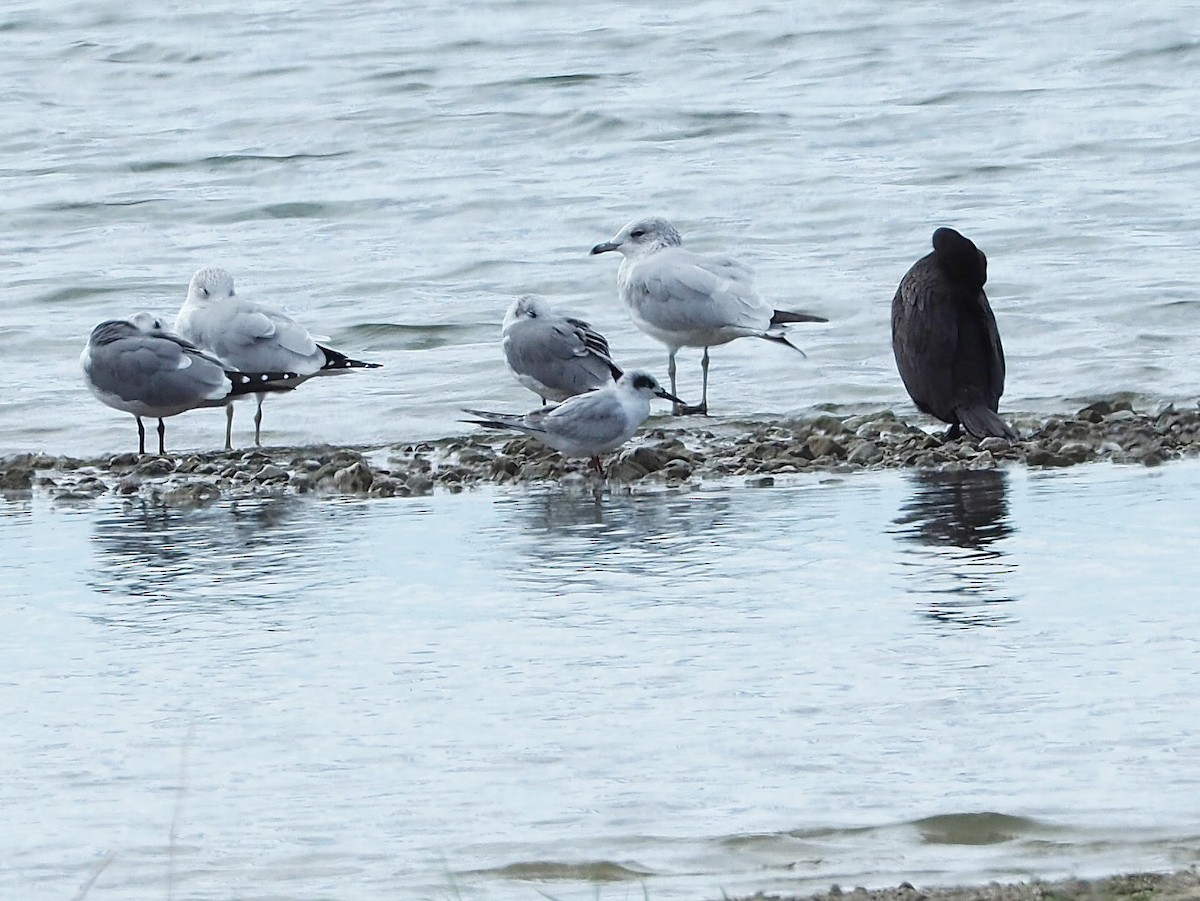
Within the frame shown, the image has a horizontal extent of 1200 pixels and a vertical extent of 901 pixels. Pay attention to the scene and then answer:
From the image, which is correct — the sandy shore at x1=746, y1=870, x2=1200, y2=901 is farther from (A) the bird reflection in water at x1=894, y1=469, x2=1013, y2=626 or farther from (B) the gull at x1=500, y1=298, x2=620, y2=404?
(B) the gull at x1=500, y1=298, x2=620, y2=404

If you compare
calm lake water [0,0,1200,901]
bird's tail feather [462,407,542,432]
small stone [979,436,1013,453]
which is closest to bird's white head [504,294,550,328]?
calm lake water [0,0,1200,901]

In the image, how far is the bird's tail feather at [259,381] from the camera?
9.57 meters

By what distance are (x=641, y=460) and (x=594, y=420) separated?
43cm

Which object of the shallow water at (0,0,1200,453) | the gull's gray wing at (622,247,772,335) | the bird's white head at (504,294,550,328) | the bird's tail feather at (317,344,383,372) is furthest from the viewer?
the shallow water at (0,0,1200,453)

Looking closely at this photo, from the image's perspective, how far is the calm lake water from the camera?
4.30 metres

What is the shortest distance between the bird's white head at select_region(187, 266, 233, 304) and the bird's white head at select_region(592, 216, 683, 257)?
1.88m

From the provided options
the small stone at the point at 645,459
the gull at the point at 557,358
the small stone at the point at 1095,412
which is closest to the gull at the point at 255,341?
the gull at the point at 557,358

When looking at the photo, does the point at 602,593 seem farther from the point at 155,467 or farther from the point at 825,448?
the point at 155,467

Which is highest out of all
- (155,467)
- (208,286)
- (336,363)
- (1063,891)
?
(208,286)

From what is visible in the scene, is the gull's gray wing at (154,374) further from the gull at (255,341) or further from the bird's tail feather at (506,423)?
the bird's tail feather at (506,423)

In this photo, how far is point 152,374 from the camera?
938cm

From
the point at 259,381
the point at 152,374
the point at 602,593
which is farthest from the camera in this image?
the point at 259,381

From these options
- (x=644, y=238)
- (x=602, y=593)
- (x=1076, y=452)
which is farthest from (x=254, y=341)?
(x=602, y=593)

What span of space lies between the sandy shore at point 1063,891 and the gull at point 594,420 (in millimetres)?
4548
